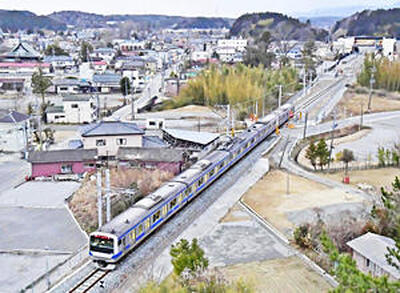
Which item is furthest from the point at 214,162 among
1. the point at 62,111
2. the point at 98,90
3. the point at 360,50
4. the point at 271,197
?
the point at 360,50

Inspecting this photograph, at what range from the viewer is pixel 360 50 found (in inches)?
3243

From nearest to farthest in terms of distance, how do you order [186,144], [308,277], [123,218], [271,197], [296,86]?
[308,277]
[123,218]
[271,197]
[186,144]
[296,86]

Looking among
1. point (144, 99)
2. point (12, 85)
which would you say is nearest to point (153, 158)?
point (144, 99)

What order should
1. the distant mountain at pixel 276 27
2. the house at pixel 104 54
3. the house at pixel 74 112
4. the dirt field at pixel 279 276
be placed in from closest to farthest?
the dirt field at pixel 279 276 < the house at pixel 74 112 < the house at pixel 104 54 < the distant mountain at pixel 276 27

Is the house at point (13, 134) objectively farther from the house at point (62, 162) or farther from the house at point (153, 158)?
the house at point (153, 158)

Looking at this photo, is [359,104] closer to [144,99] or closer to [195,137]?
[144,99]

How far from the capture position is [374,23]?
128m

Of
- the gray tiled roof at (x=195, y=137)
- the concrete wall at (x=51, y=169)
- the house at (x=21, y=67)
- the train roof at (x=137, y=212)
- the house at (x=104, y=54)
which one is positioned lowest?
the concrete wall at (x=51, y=169)

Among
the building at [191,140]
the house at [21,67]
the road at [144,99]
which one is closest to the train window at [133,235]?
the building at [191,140]

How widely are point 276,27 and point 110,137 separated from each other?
355ft

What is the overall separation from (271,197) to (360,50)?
232 feet

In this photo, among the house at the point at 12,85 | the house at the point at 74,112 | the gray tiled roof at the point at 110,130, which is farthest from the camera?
the house at the point at 12,85

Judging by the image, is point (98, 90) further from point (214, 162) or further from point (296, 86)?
point (214, 162)

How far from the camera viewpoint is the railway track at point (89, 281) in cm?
1138
